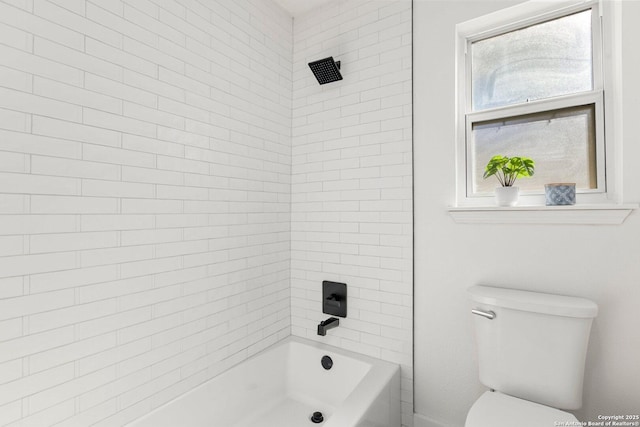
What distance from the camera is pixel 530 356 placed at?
136cm

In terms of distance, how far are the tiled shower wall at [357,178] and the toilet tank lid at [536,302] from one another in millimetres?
431

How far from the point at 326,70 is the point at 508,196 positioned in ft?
4.21

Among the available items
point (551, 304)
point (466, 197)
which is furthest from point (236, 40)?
point (551, 304)

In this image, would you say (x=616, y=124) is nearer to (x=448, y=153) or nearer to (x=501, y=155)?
(x=501, y=155)

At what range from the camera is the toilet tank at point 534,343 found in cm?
129

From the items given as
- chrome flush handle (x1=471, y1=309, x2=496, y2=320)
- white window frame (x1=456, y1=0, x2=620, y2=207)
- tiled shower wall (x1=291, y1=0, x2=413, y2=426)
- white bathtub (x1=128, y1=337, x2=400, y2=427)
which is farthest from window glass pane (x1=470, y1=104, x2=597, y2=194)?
white bathtub (x1=128, y1=337, x2=400, y2=427)

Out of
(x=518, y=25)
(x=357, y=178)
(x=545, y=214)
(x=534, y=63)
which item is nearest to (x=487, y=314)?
(x=545, y=214)

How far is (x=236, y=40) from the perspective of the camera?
6.12ft

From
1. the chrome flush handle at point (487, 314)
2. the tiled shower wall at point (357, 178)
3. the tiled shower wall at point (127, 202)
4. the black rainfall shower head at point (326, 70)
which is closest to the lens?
the tiled shower wall at point (127, 202)

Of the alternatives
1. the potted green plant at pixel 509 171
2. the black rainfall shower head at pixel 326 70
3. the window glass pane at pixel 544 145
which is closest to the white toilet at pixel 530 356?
the potted green plant at pixel 509 171

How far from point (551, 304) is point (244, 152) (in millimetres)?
1712

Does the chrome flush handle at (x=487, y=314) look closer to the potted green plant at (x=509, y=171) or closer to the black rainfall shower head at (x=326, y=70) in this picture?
the potted green plant at (x=509, y=171)

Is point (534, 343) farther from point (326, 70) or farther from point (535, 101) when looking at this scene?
point (326, 70)

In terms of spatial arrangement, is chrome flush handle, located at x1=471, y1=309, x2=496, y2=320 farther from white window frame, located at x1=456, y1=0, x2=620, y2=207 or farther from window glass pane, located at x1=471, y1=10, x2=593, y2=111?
window glass pane, located at x1=471, y1=10, x2=593, y2=111
